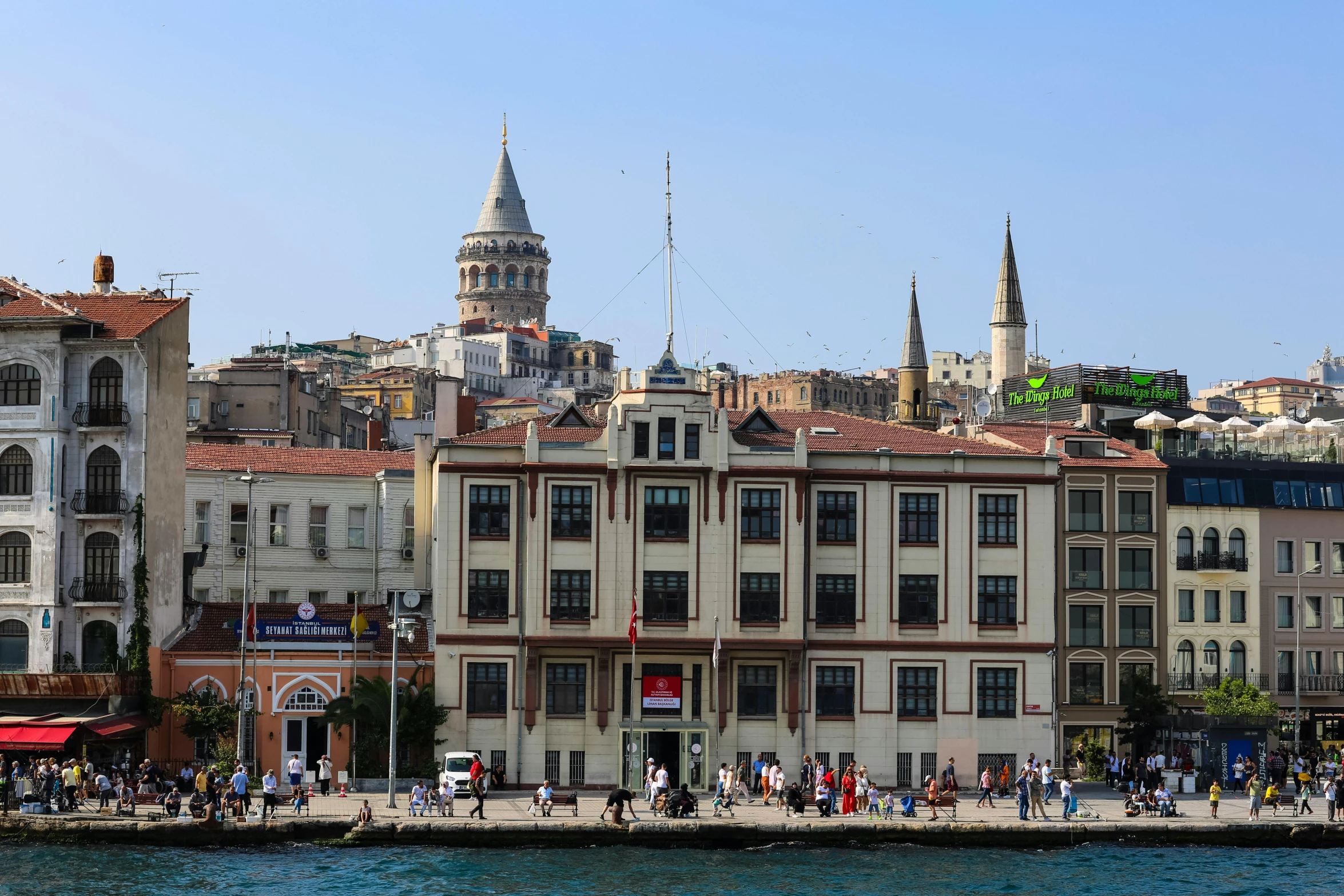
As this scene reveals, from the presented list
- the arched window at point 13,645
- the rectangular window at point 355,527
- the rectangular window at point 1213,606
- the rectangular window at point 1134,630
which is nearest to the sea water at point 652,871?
the arched window at point 13,645

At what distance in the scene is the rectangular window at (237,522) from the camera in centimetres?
7575

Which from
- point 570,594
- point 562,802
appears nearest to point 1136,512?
point 570,594

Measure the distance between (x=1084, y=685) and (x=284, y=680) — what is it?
100ft

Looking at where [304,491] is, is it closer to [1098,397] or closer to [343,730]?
[343,730]

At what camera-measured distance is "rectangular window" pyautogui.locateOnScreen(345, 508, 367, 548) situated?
7681 cm

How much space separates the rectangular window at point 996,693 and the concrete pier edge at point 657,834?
29.2 ft

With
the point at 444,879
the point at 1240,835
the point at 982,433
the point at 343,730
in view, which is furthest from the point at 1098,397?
the point at 444,879

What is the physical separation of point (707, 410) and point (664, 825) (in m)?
16.2

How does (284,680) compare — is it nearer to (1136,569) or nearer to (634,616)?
(634,616)

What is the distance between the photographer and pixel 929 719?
66.9 metres

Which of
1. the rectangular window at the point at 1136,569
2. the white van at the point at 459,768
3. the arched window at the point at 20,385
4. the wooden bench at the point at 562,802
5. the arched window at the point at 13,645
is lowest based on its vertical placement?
the wooden bench at the point at 562,802

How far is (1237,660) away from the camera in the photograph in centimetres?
7844

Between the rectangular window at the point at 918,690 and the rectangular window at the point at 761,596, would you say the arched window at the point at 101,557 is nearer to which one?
the rectangular window at the point at 761,596

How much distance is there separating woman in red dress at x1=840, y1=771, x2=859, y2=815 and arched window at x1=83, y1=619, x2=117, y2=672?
24390 mm
